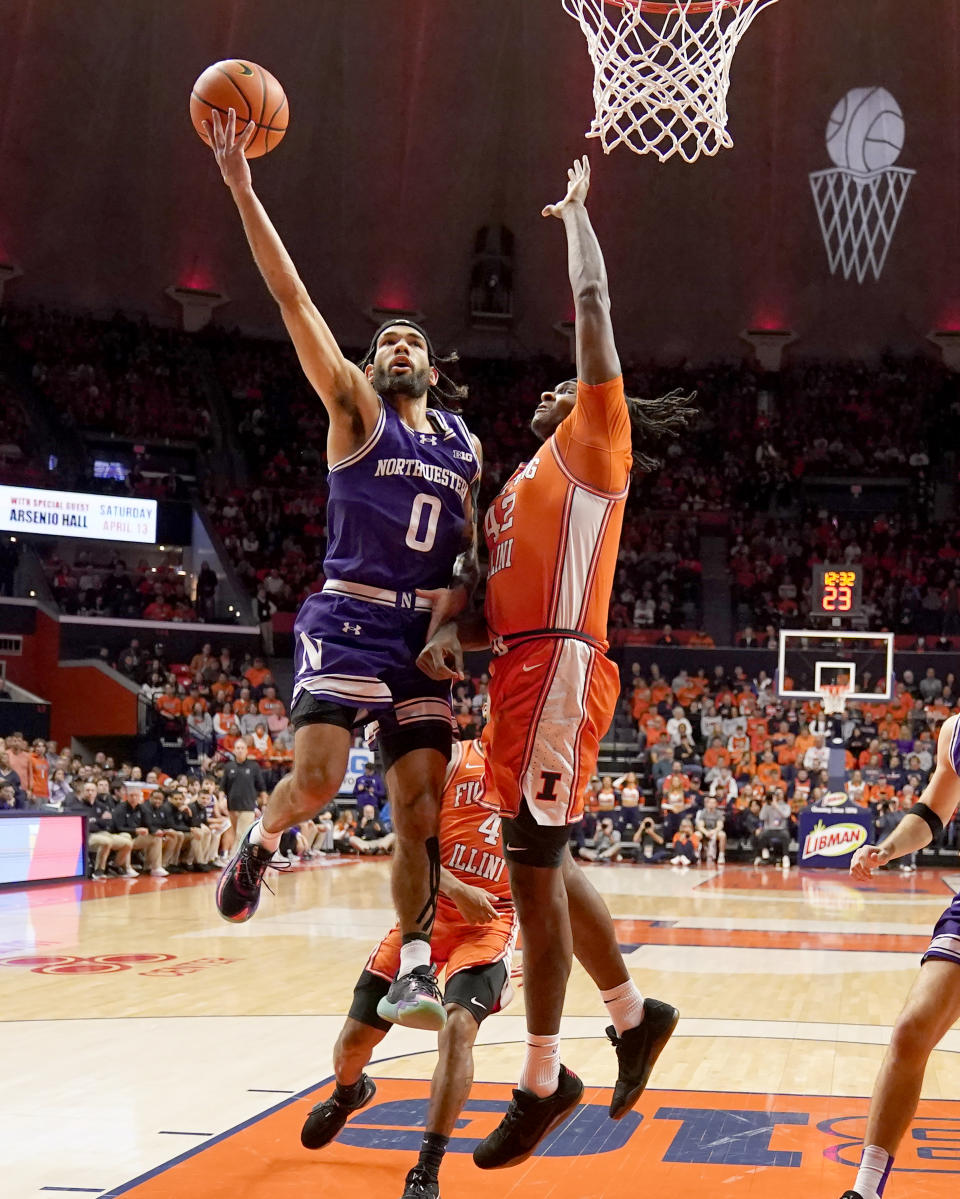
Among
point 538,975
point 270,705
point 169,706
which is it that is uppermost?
point 538,975

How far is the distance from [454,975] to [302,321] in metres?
2.63

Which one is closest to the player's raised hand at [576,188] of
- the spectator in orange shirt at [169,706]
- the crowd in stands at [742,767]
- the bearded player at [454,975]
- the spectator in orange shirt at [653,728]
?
the bearded player at [454,975]

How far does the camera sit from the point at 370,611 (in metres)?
4.71

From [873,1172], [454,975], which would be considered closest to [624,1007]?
[454,975]

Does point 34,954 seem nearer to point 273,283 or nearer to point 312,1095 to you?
point 312,1095

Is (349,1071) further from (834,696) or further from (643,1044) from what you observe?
(834,696)

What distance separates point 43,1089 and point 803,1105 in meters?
3.58

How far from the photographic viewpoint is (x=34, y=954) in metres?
10.8

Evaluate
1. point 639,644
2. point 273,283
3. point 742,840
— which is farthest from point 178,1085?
point 639,644

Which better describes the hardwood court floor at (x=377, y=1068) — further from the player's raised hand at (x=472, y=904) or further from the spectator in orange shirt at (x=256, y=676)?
the spectator in orange shirt at (x=256, y=676)

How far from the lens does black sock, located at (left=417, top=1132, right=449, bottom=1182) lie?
4879 mm

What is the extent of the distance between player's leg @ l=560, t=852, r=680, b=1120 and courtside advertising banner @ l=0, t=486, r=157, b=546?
860 inches

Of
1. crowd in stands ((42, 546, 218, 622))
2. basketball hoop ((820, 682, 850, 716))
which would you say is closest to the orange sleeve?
basketball hoop ((820, 682, 850, 716))

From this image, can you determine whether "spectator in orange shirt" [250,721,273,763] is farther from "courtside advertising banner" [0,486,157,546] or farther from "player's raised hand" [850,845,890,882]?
"player's raised hand" [850,845,890,882]
